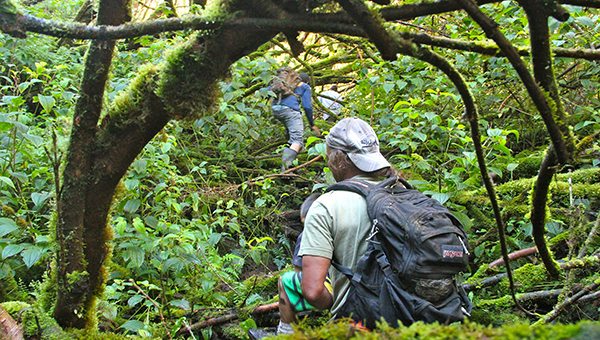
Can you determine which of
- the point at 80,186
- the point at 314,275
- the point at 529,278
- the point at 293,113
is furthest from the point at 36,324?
the point at 293,113

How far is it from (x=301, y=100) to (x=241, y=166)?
1.29 meters

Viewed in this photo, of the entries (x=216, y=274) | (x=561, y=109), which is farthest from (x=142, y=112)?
(x=216, y=274)

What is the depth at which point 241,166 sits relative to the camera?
6555 mm

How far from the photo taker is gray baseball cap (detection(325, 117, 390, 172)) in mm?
2656

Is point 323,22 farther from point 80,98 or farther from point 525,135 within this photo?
point 525,135

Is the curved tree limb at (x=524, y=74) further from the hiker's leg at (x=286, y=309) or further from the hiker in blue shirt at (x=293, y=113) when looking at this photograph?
the hiker in blue shirt at (x=293, y=113)

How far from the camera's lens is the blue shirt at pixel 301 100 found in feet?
22.2

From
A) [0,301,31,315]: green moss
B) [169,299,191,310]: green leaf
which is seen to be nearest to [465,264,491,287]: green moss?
[169,299,191,310]: green leaf

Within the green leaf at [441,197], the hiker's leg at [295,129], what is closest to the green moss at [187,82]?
the green leaf at [441,197]

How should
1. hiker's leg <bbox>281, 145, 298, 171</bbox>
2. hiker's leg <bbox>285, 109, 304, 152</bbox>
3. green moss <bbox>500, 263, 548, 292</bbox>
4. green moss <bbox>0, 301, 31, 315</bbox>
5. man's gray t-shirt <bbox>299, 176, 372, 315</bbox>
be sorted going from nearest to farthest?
green moss <bbox>0, 301, 31, 315</bbox> → man's gray t-shirt <bbox>299, 176, 372, 315</bbox> → green moss <bbox>500, 263, 548, 292</bbox> → hiker's leg <bbox>281, 145, 298, 171</bbox> → hiker's leg <bbox>285, 109, 304, 152</bbox>

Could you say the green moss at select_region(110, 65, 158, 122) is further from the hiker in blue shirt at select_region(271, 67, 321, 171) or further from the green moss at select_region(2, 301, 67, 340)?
the hiker in blue shirt at select_region(271, 67, 321, 171)

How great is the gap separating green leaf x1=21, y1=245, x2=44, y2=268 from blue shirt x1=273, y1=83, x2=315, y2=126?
4304mm

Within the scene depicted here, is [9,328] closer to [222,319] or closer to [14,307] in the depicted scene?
[14,307]

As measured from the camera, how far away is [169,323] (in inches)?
123
